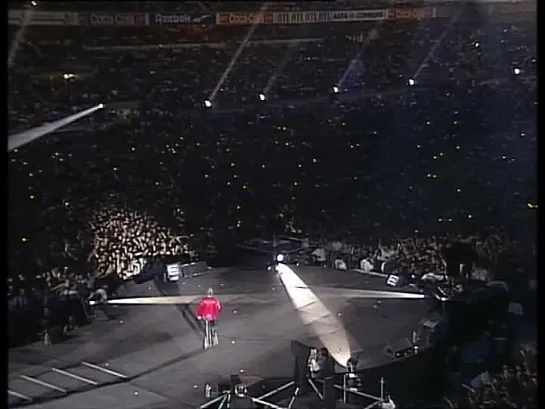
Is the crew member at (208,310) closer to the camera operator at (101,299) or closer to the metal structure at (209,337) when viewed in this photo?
the metal structure at (209,337)

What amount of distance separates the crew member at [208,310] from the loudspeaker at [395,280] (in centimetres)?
36

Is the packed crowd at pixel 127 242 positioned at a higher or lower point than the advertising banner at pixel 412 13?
lower

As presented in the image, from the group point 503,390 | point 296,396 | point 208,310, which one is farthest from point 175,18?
point 503,390

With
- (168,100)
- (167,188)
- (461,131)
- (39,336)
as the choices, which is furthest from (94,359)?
(461,131)

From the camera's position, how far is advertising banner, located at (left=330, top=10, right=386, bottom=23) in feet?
4.93

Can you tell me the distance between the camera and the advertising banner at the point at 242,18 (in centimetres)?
148

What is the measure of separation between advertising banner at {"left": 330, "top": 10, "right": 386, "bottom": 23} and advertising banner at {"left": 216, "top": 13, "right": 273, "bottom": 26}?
5.4 inches

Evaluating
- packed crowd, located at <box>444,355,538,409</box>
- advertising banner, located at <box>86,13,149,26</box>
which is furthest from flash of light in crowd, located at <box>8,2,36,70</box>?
packed crowd, located at <box>444,355,538,409</box>

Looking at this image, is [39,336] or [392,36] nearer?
[39,336]

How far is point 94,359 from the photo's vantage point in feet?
4.73

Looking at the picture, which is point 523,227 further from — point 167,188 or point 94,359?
point 94,359

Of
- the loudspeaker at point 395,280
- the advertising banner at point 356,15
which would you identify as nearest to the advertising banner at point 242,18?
the advertising banner at point 356,15

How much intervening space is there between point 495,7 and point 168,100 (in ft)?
2.35

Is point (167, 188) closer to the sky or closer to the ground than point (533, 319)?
closer to the sky
